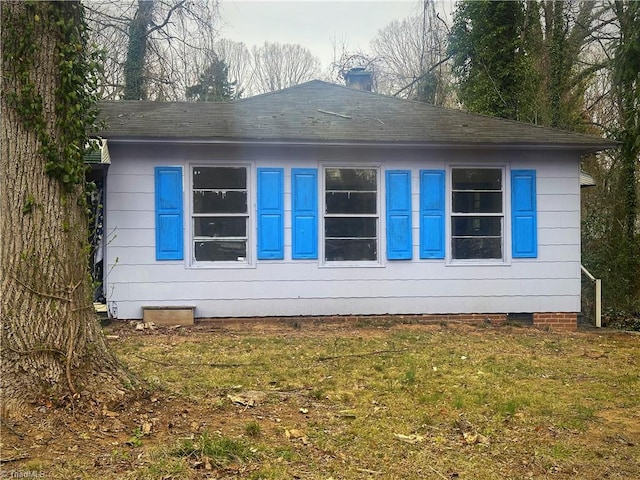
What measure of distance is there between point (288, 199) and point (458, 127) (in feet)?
10.1

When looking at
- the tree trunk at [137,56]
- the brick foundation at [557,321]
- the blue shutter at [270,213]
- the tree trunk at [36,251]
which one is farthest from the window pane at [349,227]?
the tree trunk at [137,56]

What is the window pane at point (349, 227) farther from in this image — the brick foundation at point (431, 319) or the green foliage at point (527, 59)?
the green foliage at point (527, 59)

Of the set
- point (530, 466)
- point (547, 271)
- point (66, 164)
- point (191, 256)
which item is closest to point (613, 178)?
point (547, 271)

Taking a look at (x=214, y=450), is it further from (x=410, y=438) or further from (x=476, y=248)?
(x=476, y=248)

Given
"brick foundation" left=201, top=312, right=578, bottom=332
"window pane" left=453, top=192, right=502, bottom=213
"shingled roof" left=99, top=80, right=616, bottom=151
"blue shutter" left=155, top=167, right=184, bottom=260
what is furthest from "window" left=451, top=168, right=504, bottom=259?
"blue shutter" left=155, top=167, right=184, bottom=260

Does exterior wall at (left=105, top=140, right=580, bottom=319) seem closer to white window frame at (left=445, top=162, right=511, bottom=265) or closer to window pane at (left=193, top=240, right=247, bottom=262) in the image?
white window frame at (left=445, top=162, right=511, bottom=265)

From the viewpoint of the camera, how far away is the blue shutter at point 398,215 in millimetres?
8609

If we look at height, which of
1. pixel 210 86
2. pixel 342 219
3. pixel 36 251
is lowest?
pixel 36 251

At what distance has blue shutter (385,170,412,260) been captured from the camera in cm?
861

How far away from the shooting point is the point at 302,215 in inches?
334

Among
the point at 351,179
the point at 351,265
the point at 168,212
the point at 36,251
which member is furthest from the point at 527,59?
the point at 36,251

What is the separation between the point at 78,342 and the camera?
374 cm

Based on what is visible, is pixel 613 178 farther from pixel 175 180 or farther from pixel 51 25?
pixel 51 25

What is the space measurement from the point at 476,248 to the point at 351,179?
2281mm
